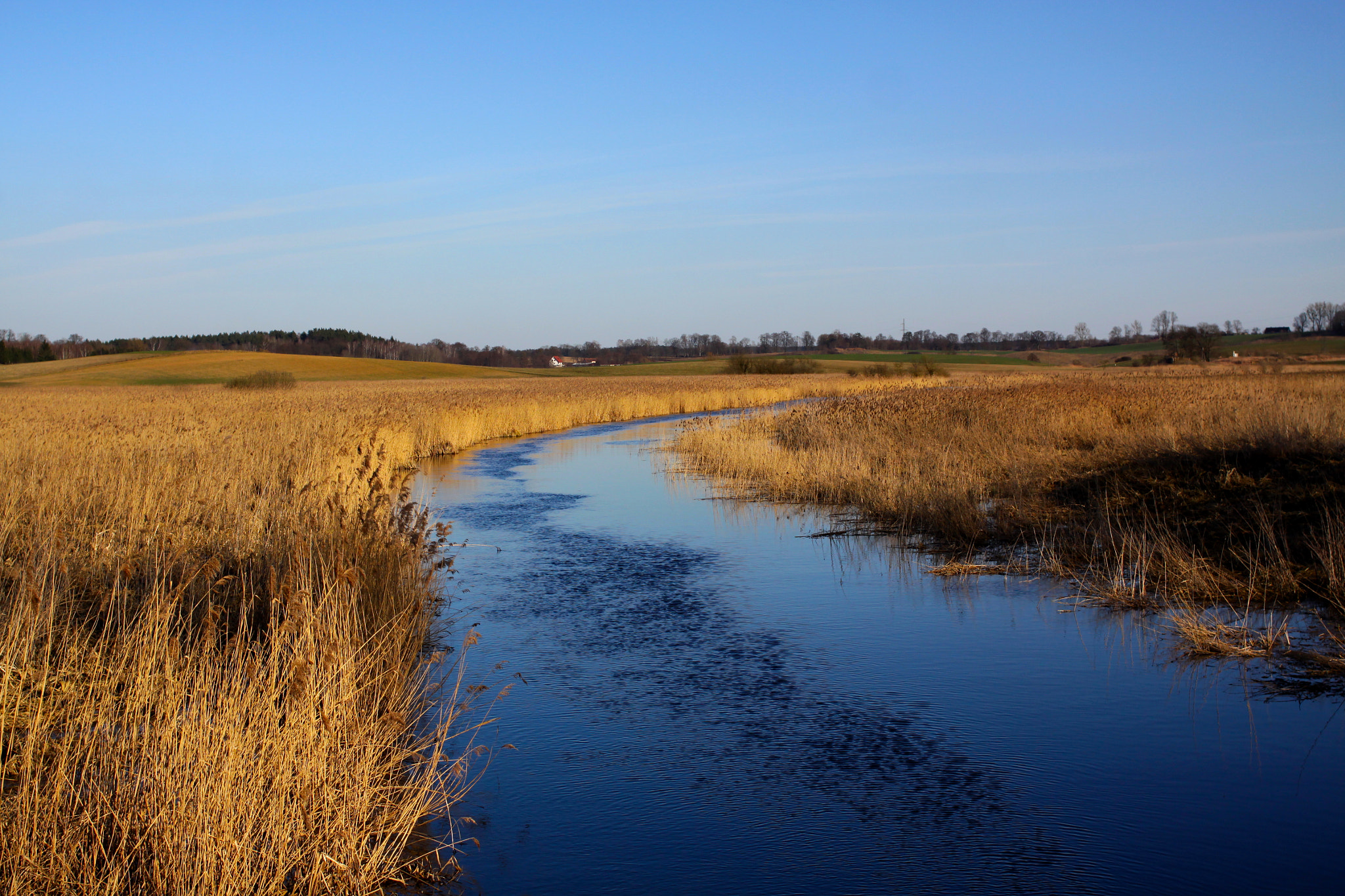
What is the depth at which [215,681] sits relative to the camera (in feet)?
Answer: 16.0

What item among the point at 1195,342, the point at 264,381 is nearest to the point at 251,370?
the point at 264,381

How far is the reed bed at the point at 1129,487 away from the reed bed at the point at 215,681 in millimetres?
5369


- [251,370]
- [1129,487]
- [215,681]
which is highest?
[251,370]

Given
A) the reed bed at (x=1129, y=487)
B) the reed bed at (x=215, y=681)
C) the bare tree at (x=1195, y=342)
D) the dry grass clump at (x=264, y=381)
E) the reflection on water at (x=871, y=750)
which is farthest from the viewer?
the bare tree at (x=1195, y=342)

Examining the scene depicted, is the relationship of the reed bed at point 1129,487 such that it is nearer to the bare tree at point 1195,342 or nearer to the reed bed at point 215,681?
the reed bed at point 215,681

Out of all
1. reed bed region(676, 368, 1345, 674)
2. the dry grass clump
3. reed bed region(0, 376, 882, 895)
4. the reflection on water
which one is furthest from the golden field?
the reflection on water

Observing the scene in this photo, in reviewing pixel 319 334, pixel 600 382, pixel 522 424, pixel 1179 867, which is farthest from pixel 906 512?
pixel 319 334

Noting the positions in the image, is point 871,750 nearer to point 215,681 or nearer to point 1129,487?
point 215,681

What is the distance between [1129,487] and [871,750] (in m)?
7.19

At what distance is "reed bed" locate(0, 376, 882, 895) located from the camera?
10.6 feet

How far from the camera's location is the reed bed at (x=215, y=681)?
3.23 metres

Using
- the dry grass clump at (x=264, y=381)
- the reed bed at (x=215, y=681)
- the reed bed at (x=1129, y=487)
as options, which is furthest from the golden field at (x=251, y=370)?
the reed bed at (x=215, y=681)

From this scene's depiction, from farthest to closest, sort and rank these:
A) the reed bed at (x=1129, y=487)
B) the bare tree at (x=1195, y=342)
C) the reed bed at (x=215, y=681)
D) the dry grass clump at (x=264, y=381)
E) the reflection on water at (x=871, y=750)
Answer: the bare tree at (x=1195, y=342)
the dry grass clump at (x=264, y=381)
the reed bed at (x=1129, y=487)
the reflection on water at (x=871, y=750)
the reed bed at (x=215, y=681)

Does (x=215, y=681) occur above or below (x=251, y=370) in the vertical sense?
below
